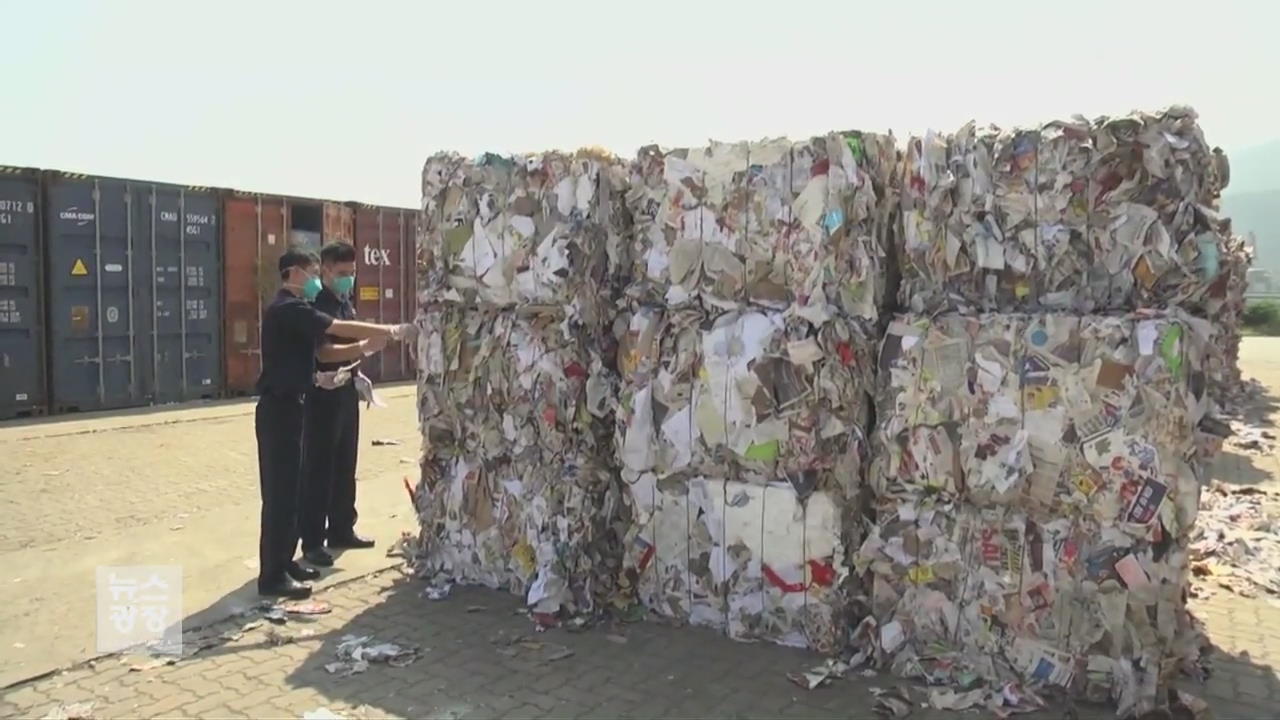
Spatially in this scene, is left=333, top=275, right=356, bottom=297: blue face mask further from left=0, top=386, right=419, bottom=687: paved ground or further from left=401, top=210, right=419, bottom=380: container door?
left=401, top=210, right=419, bottom=380: container door

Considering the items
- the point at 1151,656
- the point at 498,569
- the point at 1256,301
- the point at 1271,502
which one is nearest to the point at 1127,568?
the point at 1151,656

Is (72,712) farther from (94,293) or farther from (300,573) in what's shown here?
(94,293)

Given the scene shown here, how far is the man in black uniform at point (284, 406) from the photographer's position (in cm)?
521

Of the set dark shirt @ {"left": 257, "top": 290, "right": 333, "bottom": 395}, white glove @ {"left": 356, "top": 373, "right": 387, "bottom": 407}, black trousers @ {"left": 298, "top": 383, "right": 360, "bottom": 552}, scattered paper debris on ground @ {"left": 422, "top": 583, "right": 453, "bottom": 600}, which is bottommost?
scattered paper debris on ground @ {"left": 422, "top": 583, "right": 453, "bottom": 600}

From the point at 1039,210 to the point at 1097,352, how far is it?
634 mm

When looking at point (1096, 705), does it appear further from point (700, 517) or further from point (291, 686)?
point (291, 686)

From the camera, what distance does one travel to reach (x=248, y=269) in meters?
13.5

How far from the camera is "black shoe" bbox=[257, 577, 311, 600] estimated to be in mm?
5242

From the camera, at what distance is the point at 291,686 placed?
163 inches

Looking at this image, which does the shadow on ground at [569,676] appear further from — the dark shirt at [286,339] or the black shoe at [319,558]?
the dark shirt at [286,339]

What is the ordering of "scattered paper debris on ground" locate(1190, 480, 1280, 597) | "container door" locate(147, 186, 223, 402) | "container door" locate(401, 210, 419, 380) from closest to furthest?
"scattered paper debris on ground" locate(1190, 480, 1280, 597), "container door" locate(147, 186, 223, 402), "container door" locate(401, 210, 419, 380)

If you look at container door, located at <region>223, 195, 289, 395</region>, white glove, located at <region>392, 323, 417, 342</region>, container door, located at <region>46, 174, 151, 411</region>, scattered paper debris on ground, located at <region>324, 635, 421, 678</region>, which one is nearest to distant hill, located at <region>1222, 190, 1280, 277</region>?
container door, located at <region>223, 195, 289, 395</region>

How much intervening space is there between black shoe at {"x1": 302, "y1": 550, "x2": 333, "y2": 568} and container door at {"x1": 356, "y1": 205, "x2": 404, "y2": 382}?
9429mm

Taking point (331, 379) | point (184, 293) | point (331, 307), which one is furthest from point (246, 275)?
point (331, 379)
